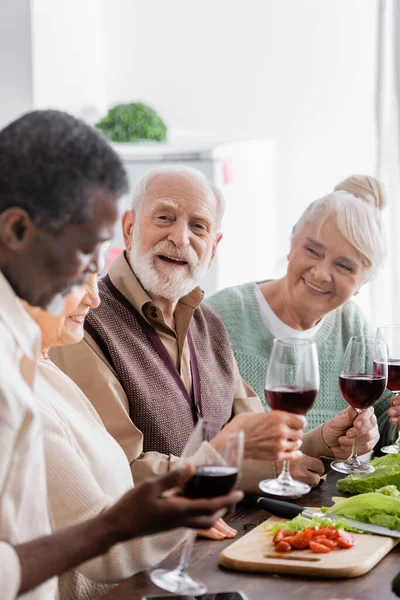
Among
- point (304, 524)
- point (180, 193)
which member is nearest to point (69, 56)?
point (180, 193)

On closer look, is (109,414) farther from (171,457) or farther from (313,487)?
(313,487)

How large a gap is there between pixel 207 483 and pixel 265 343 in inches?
73.4

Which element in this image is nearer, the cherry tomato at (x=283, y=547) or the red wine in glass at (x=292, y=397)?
the cherry tomato at (x=283, y=547)

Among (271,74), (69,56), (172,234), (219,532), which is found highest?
(69,56)

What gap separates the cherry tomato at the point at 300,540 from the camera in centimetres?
154

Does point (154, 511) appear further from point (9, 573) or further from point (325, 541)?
point (325, 541)

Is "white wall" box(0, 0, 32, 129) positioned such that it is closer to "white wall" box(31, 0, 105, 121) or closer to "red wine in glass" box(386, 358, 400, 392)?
"white wall" box(31, 0, 105, 121)

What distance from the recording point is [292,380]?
67.6 inches

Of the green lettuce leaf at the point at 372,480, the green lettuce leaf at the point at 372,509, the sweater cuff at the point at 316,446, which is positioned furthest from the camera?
the sweater cuff at the point at 316,446

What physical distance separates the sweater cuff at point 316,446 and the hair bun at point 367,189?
1.04 meters

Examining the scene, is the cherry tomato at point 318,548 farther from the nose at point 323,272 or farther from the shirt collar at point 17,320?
the nose at point 323,272

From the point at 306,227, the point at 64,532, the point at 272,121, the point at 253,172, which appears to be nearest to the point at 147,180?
the point at 306,227

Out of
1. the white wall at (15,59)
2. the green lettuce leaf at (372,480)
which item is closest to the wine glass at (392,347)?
the green lettuce leaf at (372,480)

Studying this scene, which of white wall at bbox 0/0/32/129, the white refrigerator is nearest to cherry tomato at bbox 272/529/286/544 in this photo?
the white refrigerator
